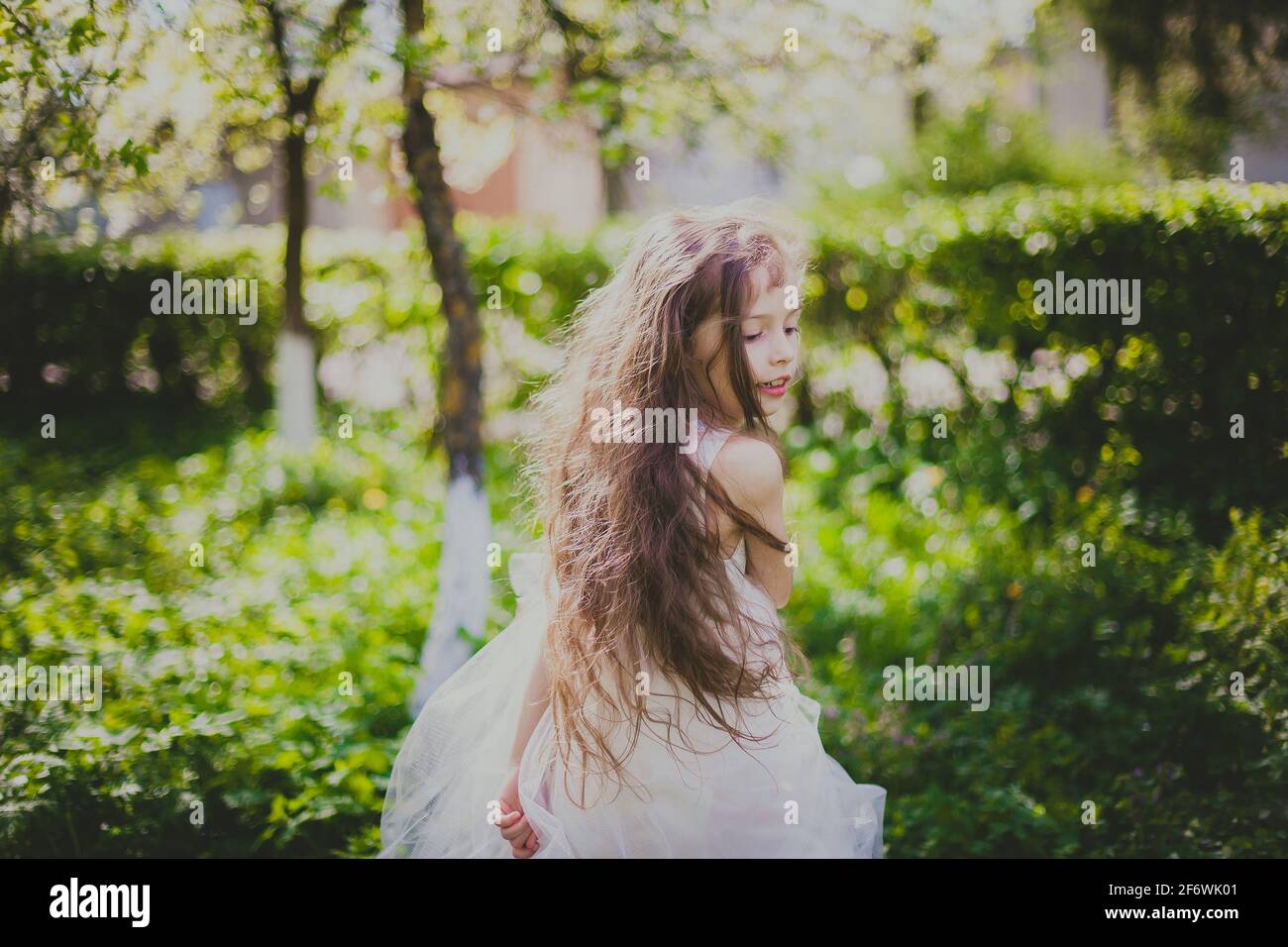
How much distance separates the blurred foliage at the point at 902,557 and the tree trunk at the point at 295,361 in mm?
307

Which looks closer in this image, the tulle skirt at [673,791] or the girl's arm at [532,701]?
the tulle skirt at [673,791]

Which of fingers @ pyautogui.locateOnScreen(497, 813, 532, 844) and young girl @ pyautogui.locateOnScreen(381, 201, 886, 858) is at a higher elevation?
young girl @ pyautogui.locateOnScreen(381, 201, 886, 858)

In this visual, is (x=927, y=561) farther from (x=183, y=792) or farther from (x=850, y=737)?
Answer: (x=183, y=792)

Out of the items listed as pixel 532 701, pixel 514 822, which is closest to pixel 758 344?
pixel 532 701

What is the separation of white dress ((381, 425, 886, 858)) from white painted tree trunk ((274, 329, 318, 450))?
459cm

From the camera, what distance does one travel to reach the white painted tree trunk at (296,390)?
651cm

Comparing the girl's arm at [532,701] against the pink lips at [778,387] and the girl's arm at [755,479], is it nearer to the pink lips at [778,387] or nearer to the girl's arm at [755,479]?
the girl's arm at [755,479]

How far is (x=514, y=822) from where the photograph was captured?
2215 millimetres

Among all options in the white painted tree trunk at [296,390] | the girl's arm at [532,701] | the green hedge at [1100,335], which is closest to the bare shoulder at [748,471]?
the girl's arm at [532,701]

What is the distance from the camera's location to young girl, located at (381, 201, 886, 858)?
2.14m

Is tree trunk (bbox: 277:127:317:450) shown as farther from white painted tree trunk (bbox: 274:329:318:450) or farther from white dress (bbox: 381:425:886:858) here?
white dress (bbox: 381:425:886:858)

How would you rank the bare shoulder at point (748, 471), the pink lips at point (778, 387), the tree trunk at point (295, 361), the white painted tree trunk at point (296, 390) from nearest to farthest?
1. the bare shoulder at point (748, 471)
2. the pink lips at point (778, 387)
3. the tree trunk at point (295, 361)
4. the white painted tree trunk at point (296, 390)

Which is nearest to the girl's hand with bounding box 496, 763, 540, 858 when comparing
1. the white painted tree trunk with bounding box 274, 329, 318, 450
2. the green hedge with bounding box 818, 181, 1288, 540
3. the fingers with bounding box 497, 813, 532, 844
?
the fingers with bounding box 497, 813, 532, 844

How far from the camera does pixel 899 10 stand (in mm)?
4941
